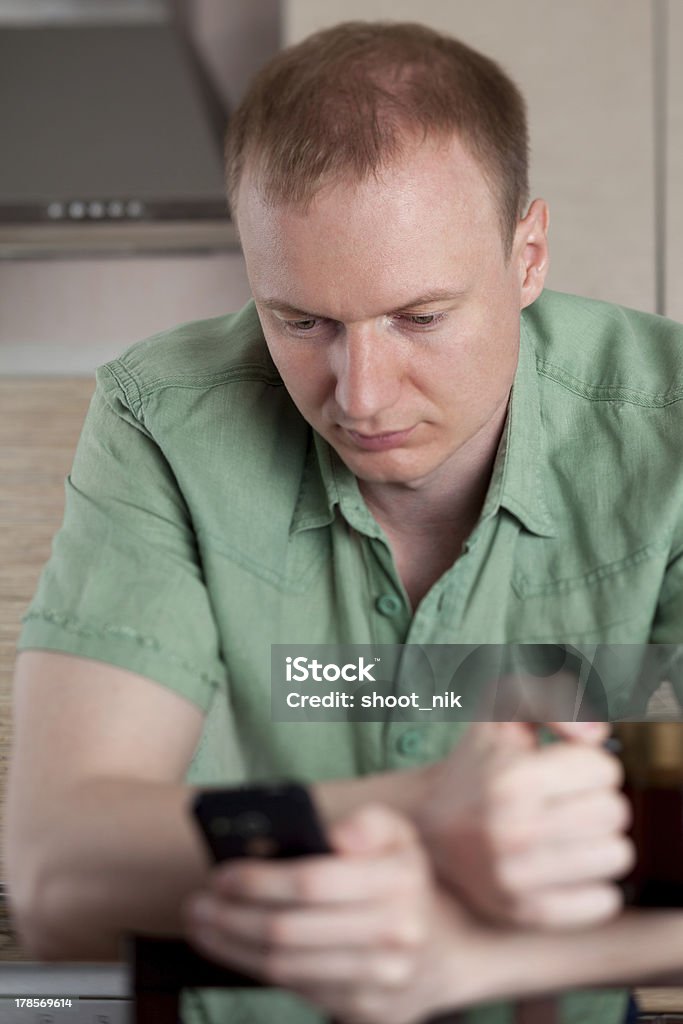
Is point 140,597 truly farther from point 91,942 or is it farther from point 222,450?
point 91,942

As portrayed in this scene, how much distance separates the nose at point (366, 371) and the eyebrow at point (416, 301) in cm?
3

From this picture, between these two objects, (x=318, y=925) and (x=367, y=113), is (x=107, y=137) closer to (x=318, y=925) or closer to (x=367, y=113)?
(x=367, y=113)

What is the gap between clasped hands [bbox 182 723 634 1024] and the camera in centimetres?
58

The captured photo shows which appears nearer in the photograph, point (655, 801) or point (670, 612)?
point (655, 801)

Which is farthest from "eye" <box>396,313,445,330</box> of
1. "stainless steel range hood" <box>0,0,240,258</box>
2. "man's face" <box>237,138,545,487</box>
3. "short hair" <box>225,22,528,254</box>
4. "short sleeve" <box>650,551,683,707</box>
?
"stainless steel range hood" <box>0,0,240,258</box>

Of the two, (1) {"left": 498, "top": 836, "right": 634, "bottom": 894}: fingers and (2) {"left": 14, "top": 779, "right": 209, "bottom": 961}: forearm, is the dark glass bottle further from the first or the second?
(2) {"left": 14, "top": 779, "right": 209, "bottom": 961}: forearm

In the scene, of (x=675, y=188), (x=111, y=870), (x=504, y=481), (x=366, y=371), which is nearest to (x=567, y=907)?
(x=111, y=870)

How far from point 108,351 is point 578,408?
5.31 feet

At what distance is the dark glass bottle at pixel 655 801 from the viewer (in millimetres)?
664

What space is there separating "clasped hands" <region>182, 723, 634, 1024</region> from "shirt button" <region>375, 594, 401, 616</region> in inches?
16.2

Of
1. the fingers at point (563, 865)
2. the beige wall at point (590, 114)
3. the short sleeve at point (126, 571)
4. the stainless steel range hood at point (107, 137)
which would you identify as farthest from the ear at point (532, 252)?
the stainless steel range hood at point (107, 137)

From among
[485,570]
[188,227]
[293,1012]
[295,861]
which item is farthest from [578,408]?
[188,227]

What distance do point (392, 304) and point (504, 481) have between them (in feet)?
0.86

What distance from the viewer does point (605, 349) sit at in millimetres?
1212
